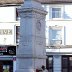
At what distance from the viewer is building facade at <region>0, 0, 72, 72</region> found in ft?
135

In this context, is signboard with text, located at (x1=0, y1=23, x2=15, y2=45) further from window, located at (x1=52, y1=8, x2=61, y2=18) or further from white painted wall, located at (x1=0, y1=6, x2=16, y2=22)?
window, located at (x1=52, y1=8, x2=61, y2=18)

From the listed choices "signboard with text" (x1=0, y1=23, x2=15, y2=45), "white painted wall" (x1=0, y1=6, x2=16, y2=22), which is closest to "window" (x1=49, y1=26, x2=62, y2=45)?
"signboard with text" (x1=0, y1=23, x2=15, y2=45)

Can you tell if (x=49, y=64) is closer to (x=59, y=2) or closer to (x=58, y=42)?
(x=58, y=42)

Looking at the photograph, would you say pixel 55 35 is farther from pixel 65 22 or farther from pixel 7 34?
pixel 7 34

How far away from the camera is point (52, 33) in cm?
4128

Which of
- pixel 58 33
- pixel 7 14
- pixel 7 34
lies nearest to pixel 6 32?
pixel 7 34

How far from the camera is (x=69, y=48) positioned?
40812 millimetres

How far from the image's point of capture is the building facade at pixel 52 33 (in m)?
41.1

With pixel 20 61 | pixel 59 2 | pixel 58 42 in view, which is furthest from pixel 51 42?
pixel 20 61

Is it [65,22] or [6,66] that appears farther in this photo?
[6,66]

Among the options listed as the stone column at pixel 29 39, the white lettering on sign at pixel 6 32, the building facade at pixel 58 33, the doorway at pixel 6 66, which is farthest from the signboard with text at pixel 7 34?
the stone column at pixel 29 39

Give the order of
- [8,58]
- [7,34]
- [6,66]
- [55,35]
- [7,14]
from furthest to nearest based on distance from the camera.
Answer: [6,66] < [7,14] < [8,58] < [7,34] < [55,35]

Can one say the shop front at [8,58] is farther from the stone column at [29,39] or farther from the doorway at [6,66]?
the stone column at [29,39]

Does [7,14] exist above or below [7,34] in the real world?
above
